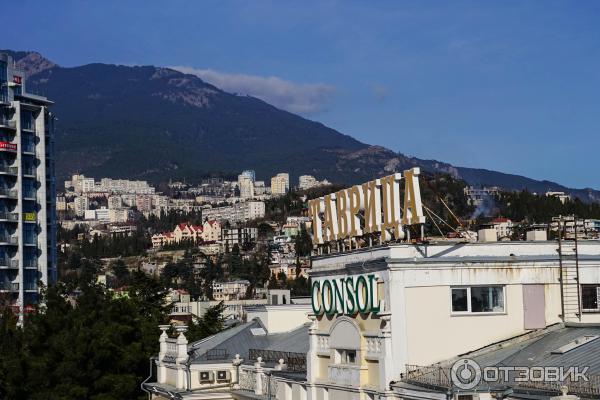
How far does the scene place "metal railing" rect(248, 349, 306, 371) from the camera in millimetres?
58844

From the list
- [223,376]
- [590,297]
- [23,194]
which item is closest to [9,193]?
[23,194]

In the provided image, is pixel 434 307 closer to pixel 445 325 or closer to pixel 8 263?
pixel 445 325

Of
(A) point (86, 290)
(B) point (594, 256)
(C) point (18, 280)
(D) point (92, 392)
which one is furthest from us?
(C) point (18, 280)

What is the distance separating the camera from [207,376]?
221ft

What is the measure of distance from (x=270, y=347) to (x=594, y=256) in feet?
89.4

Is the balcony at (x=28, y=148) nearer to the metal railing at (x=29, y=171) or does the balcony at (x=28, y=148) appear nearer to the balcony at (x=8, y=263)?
the metal railing at (x=29, y=171)

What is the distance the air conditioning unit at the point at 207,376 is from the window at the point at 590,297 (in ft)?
87.5

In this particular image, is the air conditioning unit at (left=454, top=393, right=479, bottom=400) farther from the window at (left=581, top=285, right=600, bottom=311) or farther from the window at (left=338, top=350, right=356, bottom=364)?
the window at (left=581, top=285, right=600, bottom=311)

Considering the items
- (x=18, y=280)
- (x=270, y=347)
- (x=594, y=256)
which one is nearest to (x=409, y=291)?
(x=594, y=256)

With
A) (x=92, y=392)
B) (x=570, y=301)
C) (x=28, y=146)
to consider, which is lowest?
(x=92, y=392)

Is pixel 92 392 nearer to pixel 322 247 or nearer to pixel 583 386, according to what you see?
pixel 322 247

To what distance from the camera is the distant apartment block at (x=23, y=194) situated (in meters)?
168

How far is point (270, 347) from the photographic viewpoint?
69.9 m

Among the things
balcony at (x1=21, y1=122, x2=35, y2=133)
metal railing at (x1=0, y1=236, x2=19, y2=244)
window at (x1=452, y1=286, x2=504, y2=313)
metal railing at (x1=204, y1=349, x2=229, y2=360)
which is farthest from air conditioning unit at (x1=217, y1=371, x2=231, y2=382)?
balcony at (x1=21, y1=122, x2=35, y2=133)
